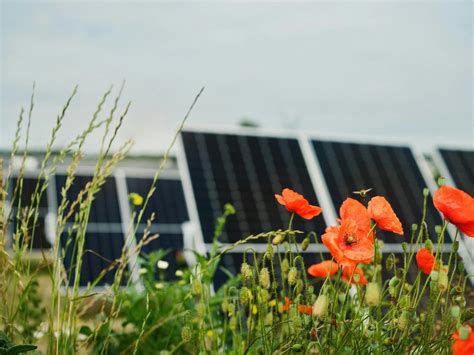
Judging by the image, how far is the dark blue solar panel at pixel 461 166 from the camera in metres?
6.81

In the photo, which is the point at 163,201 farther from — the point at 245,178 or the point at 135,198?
the point at 135,198

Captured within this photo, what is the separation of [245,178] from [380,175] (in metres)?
1.61

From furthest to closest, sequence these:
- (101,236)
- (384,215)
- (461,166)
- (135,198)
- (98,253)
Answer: (101,236), (98,253), (461,166), (135,198), (384,215)

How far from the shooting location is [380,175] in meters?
7.05

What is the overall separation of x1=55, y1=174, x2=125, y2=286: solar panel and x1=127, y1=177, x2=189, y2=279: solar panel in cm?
35

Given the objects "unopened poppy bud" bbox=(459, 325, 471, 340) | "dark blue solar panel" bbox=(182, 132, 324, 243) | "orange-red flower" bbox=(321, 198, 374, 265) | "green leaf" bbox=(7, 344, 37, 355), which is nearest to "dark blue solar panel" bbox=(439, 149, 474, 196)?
"dark blue solar panel" bbox=(182, 132, 324, 243)

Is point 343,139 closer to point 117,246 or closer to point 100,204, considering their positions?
point 117,246

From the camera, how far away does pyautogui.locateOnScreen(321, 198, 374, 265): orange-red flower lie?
1.44 metres

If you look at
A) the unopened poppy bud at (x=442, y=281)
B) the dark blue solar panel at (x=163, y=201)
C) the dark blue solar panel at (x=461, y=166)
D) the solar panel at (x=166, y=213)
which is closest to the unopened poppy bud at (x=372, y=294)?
the unopened poppy bud at (x=442, y=281)

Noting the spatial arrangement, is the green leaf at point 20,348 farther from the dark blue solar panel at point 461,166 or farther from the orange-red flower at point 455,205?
the dark blue solar panel at point 461,166

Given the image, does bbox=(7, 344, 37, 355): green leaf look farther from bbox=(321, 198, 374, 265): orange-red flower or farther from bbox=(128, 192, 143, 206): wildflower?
bbox=(128, 192, 143, 206): wildflower

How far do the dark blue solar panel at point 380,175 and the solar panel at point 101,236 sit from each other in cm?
276

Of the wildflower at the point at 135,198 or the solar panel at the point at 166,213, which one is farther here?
the solar panel at the point at 166,213

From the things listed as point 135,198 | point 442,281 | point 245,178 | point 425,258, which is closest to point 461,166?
point 245,178
